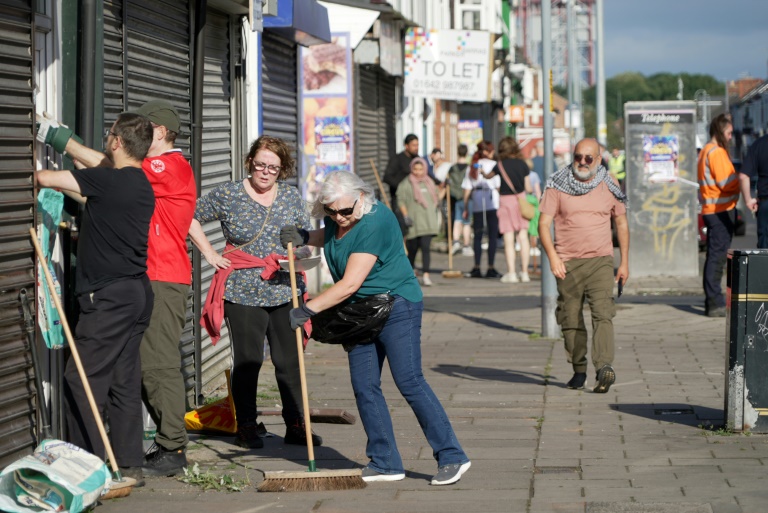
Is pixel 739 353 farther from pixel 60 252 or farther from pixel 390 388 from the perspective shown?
pixel 60 252

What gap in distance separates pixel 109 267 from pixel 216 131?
414cm

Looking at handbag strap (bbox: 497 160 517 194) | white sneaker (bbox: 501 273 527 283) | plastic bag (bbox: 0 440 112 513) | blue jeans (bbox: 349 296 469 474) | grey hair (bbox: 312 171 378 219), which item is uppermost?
handbag strap (bbox: 497 160 517 194)

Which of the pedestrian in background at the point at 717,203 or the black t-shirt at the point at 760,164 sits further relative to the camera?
the pedestrian in background at the point at 717,203

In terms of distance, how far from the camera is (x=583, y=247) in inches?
385

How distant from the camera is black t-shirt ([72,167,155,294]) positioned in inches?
253

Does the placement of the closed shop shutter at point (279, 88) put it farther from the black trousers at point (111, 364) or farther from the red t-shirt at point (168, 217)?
the black trousers at point (111, 364)

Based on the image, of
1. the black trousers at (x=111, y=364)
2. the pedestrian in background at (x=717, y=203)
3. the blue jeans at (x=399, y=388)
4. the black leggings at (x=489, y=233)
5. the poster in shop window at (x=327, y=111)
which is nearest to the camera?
the black trousers at (x=111, y=364)

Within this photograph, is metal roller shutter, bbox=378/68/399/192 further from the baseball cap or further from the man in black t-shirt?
the man in black t-shirt

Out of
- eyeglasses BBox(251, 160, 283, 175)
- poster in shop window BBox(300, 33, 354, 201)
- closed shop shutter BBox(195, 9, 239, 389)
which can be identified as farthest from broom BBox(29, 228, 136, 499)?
poster in shop window BBox(300, 33, 354, 201)

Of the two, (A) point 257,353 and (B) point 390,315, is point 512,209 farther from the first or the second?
(B) point 390,315

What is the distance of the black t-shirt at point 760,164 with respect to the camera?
41.8 ft

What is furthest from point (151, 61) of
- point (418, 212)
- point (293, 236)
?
point (418, 212)

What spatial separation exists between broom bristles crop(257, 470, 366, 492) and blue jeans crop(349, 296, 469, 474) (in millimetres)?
190

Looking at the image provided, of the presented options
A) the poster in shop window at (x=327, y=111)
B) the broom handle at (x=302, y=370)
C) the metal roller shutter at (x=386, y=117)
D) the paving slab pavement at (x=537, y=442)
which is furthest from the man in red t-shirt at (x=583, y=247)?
the metal roller shutter at (x=386, y=117)
